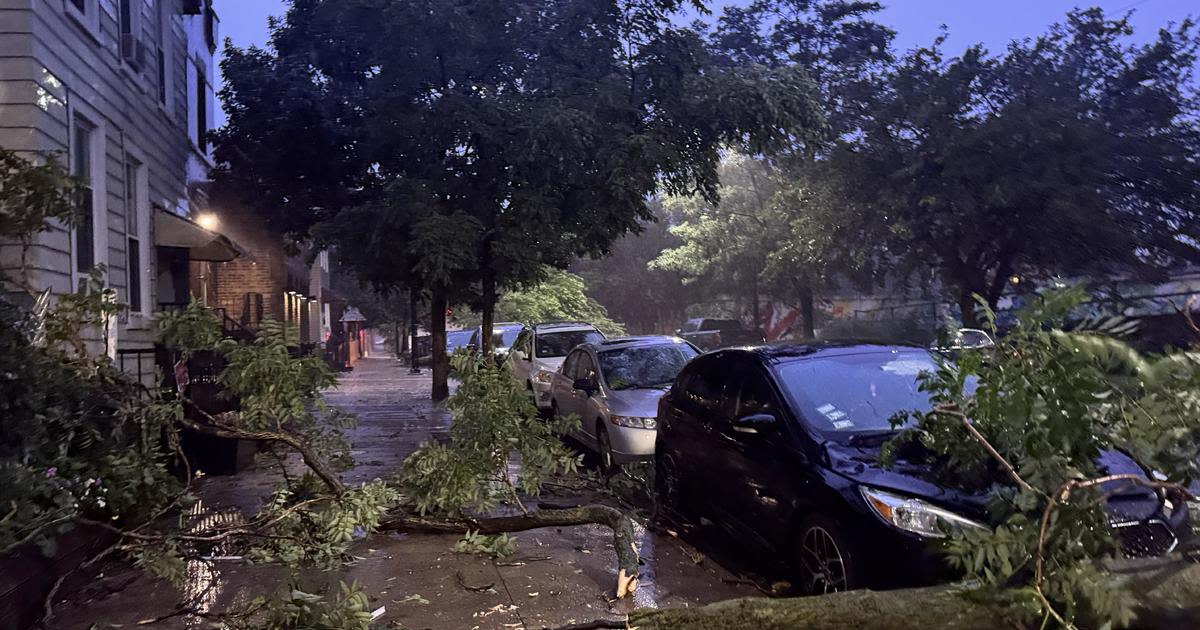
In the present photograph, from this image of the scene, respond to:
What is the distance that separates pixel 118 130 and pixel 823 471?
32.9ft

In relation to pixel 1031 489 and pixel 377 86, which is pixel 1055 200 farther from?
pixel 1031 489

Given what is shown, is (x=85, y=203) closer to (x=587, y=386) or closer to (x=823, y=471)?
(x=587, y=386)

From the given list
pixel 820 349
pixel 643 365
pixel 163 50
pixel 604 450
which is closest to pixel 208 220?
pixel 163 50

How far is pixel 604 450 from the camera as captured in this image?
407 inches

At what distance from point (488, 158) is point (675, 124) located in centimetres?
337

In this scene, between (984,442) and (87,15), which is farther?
(87,15)

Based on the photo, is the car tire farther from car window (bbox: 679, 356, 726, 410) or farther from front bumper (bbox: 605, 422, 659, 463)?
front bumper (bbox: 605, 422, 659, 463)

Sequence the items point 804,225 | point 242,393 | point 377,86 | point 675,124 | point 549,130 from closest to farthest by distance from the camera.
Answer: point 242,393 → point 549,130 → point 675,124 → point 377,86 → point 804,225

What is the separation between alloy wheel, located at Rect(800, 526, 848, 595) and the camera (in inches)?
192

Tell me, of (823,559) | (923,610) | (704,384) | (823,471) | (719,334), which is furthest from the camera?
(719,334)

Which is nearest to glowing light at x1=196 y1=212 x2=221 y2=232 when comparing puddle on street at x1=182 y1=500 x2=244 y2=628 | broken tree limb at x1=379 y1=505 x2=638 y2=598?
puddle on street at x1=182 y1=500 x2=244 y2=628

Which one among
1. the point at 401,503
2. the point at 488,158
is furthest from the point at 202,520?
the point at 488,158

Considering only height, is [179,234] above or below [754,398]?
above

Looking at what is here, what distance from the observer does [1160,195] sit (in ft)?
68.5
